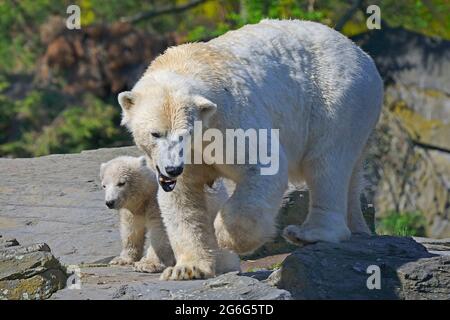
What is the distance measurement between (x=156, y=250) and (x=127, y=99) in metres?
1.77

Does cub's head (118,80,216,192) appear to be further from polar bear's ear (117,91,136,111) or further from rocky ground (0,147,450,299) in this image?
rocky ground (0,147,450,299)

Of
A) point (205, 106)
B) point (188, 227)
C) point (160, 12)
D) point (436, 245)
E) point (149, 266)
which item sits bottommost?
point (436, 245)

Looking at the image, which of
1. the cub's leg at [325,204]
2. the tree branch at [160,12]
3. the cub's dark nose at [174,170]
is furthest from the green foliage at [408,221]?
the cub's dark nose at [174,170]

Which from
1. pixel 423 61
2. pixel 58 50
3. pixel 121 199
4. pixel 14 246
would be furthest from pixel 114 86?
pixel 14 246

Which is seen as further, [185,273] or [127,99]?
[185,273]

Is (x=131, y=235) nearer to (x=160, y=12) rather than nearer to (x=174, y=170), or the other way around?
(x=174, y=170)

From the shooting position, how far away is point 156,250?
7379 mm

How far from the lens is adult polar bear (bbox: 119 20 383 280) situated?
5.79 m

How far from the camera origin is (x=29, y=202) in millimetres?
9047

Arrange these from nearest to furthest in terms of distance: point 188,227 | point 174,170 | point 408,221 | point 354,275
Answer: point 174,170, point 354,275, point 188,227, point 408,221

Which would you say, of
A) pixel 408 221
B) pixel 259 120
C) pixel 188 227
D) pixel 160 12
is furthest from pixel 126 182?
pixel 160 12

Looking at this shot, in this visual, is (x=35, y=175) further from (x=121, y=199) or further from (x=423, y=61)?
(x=423, y=61)

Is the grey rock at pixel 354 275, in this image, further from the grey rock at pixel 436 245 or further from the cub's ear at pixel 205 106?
the grey rock at pixel 436 245

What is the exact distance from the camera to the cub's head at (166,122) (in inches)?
221
